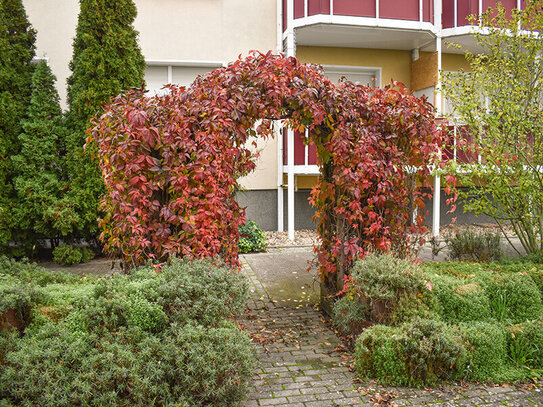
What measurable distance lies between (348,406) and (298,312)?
218 centimetres

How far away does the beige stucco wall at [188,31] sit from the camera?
9.88 m

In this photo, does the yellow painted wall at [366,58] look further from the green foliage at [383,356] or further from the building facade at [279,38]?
the green foliage at [383,356]

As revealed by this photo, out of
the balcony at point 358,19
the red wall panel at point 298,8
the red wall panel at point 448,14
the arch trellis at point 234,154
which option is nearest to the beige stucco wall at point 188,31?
the balcony at point 358,19

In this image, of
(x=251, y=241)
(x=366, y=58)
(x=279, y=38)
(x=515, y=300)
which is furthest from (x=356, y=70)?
(x=515, y=300)

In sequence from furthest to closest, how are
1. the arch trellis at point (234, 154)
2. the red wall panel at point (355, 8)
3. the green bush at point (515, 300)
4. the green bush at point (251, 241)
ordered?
the red wall panel at point (355, 8)
the green bush at point (251, 241)
the green bush at point (515, 300)
the arch trellis at point (234, 154)

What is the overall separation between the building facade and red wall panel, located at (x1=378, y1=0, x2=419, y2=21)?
0.07 ft

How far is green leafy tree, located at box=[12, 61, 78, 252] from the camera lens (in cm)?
723

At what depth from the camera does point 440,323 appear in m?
3.94

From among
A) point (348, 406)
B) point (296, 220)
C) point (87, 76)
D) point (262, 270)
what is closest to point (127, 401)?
point (348, 406)

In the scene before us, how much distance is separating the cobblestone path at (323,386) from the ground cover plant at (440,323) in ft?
0.48

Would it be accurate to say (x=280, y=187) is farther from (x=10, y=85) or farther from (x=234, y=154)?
(x=234, y=154)

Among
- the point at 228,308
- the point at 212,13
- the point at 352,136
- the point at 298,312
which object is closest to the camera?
the point at 228,308

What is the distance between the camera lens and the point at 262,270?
7.57 m

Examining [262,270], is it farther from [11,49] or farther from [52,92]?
[11,49]
